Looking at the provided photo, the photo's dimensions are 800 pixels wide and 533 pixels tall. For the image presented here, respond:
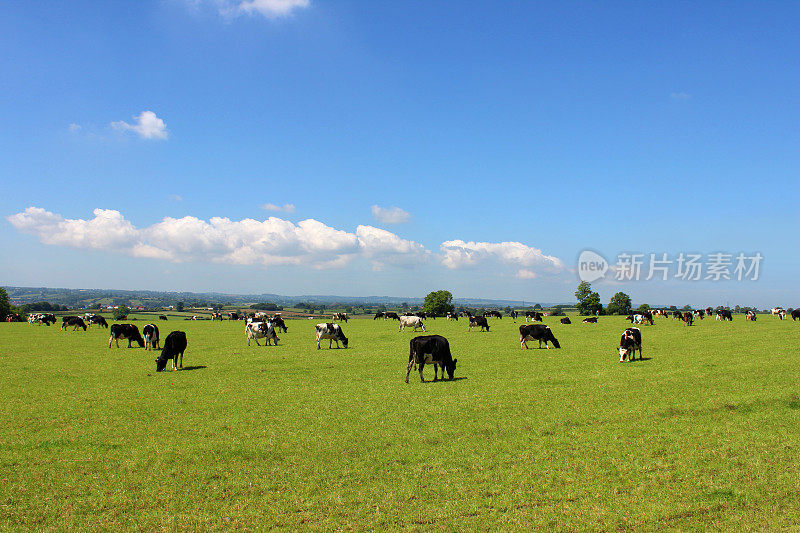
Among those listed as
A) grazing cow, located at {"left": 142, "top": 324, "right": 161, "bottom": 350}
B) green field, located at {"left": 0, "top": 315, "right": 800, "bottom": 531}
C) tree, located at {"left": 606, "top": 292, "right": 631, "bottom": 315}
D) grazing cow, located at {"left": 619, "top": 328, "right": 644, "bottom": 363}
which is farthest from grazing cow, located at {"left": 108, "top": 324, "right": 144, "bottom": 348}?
tree, located at {"left": 606, "top": 292, "right": 631, "bottom": 315}

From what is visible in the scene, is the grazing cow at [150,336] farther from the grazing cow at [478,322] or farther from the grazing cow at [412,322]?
the grazing cow at [478,322]

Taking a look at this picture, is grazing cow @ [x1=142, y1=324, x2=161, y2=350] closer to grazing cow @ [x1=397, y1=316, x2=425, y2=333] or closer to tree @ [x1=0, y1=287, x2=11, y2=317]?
grazing cow @ [x1=397, y1=316, x2=425, y2=333]

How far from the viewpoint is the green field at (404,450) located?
21.4 feet

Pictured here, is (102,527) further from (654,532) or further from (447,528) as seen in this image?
Result: (654,532)

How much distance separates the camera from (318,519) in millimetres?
6328

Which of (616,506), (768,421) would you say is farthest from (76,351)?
(768,421)

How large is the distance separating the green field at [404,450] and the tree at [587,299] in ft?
297

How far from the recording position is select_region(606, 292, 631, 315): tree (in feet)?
353

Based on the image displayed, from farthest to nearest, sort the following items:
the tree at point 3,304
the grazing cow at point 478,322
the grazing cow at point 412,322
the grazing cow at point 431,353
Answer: the tree at point 3,304 → the grazing cow at point 412,322 → the grazing cow at point 478,322 → the grazing cow at point 431,353

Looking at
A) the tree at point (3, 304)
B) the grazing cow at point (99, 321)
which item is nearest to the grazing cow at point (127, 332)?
the grazing cow at point (99, 321)

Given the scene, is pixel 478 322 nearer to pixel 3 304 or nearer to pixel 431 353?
pixel 431 353

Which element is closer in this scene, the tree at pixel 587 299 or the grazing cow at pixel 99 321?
the grazing cow at pixel 99 321

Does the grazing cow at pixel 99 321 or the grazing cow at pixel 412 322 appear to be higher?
the grazing cow at pixel 412 322

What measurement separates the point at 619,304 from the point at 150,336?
4329 inches
